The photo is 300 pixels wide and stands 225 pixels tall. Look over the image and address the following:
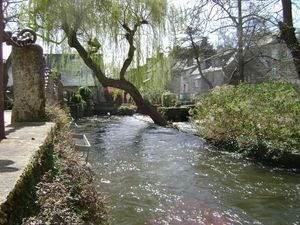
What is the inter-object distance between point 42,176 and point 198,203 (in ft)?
9.95

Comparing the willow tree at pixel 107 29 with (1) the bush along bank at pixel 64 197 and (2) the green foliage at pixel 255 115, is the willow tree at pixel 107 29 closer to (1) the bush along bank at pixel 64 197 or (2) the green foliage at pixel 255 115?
(2) the green foliage at pixel 255 115

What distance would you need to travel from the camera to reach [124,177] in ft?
20.0

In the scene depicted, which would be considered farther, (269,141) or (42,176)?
(269,141)

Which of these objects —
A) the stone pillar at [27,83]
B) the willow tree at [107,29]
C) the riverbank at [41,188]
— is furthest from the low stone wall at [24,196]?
the willow tree at [107,29]

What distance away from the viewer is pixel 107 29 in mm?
14844

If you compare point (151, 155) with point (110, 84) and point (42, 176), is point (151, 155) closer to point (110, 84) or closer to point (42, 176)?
point (42, 176)

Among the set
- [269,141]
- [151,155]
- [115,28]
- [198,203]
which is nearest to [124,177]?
[198,203]

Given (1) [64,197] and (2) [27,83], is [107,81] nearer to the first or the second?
(2) [27,83]

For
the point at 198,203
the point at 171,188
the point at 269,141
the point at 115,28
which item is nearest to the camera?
the point at 198,203

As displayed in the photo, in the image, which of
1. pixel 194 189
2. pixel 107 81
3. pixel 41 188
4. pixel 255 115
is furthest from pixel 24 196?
pixel 107 81

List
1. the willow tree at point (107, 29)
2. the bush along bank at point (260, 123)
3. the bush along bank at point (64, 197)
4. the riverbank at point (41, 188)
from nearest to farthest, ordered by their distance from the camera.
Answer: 1. the riverbank at point (41, 188)
2. the bush along bank at point (64, 197)
3. the bush along bank at point (260, 123)
4. the willow tree at point (107, 29)

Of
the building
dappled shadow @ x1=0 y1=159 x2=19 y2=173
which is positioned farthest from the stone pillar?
the building

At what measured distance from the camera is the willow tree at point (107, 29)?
1396cm

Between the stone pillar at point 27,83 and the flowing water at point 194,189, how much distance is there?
183 cm
